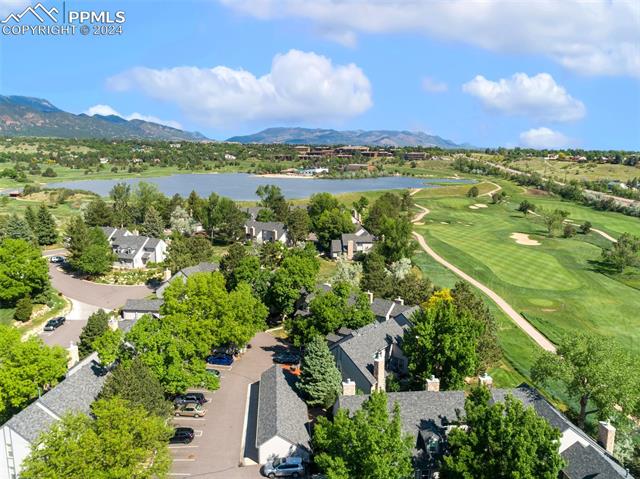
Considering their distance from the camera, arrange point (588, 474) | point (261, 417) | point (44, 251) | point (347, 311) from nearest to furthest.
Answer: point (588, 474) < point (261, 417) < point (347, 311) < point (44, 251)

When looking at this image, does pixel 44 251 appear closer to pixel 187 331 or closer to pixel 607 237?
pixel 187 331

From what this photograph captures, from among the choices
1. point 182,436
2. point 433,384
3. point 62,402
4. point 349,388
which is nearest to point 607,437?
point 433,384

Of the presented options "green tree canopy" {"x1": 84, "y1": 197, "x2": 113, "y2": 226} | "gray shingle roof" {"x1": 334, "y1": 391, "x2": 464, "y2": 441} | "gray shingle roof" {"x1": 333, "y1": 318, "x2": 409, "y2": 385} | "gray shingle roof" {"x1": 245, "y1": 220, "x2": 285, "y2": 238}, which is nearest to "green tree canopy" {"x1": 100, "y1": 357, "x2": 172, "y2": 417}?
"gray shingle roof" {"x1": 334, "y1": 391, "x2": 464, "y2": 441}

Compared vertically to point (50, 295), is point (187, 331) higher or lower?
higher

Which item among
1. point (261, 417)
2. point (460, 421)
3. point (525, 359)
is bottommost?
point (525, 359)

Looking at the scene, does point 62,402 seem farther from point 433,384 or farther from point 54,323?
point 54,323

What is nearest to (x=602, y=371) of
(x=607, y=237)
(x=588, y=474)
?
(x=588, y=474)
